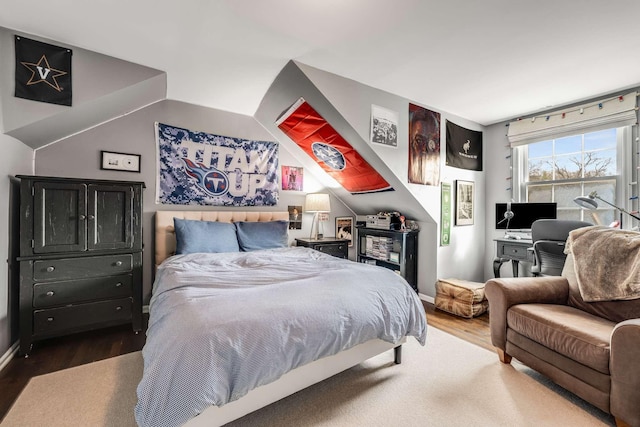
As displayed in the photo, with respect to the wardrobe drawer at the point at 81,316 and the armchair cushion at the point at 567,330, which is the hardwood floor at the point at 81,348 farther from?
the armchair cushion at the point at 567,330

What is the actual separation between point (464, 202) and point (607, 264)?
2.04 metres

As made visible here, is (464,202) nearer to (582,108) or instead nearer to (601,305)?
(582,108)

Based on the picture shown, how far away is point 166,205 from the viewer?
3.22 metres

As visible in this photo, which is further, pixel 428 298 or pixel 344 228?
pixel 344 228

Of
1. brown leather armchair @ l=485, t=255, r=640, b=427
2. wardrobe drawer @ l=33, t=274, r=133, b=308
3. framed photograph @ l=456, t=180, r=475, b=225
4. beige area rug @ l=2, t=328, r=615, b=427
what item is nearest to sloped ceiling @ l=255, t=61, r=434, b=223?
framed photograph @ l=456, t=180, r=475, b=225

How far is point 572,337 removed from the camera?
1.64 meters

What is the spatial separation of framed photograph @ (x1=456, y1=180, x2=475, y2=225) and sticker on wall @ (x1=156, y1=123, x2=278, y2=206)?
253cm

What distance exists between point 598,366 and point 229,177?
3616 millimetres

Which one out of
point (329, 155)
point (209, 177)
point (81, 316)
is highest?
point (329, 155)

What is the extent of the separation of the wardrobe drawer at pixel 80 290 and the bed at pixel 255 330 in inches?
25.4

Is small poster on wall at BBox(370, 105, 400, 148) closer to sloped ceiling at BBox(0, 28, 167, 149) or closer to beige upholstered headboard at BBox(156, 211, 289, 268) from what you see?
beige upholstered headboard at BBox(156, 211, 289, 268)

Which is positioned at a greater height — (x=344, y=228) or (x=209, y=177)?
(x=209, y=177)

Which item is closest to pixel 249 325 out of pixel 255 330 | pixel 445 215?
pixel 255 330

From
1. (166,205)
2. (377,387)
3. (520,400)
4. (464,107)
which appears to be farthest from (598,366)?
(166,205)
